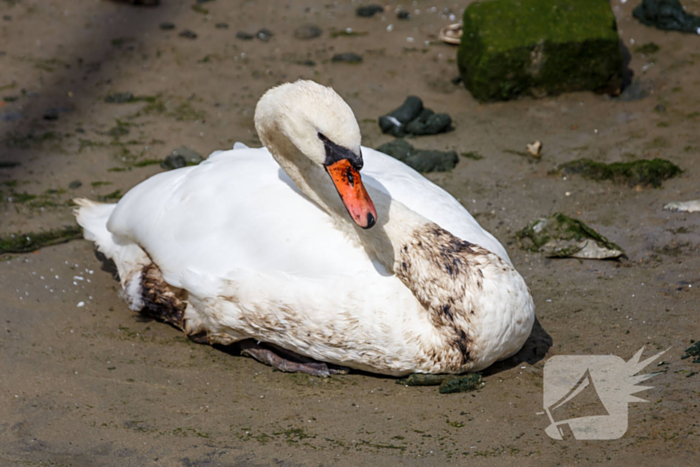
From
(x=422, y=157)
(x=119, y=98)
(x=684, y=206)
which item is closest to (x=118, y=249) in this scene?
(x=422, y=157)

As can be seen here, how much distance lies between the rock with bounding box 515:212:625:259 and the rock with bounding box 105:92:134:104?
4287 mm

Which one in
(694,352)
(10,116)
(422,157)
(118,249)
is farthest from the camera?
(10,116)

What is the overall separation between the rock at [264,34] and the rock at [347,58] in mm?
915

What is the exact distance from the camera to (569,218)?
5156 mm

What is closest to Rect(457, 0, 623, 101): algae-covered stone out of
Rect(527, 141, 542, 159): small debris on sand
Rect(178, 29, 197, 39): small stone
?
Rect(527, 141, 542, 159): small debris on sand

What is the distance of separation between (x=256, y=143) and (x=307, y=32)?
239 cm

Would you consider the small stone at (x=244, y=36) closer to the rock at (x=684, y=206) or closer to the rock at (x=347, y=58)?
the rock at (x=347, y=58)

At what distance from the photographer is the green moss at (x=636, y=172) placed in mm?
5641

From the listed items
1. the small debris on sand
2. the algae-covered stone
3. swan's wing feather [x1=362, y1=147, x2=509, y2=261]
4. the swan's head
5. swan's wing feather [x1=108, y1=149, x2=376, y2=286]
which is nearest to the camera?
the swan's head

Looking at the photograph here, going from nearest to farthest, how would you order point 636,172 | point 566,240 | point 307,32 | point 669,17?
1. point 566,240
2. point 636,172
3. point 669,17
4. point 307,32

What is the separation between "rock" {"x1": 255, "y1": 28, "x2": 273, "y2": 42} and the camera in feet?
27.6

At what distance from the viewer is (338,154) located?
11.2 ft

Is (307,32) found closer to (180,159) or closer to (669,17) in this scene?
(180,159)

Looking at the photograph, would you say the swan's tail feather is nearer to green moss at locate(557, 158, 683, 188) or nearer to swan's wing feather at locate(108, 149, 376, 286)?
swan's wing feather at locate(108, 149, 376, 286)
